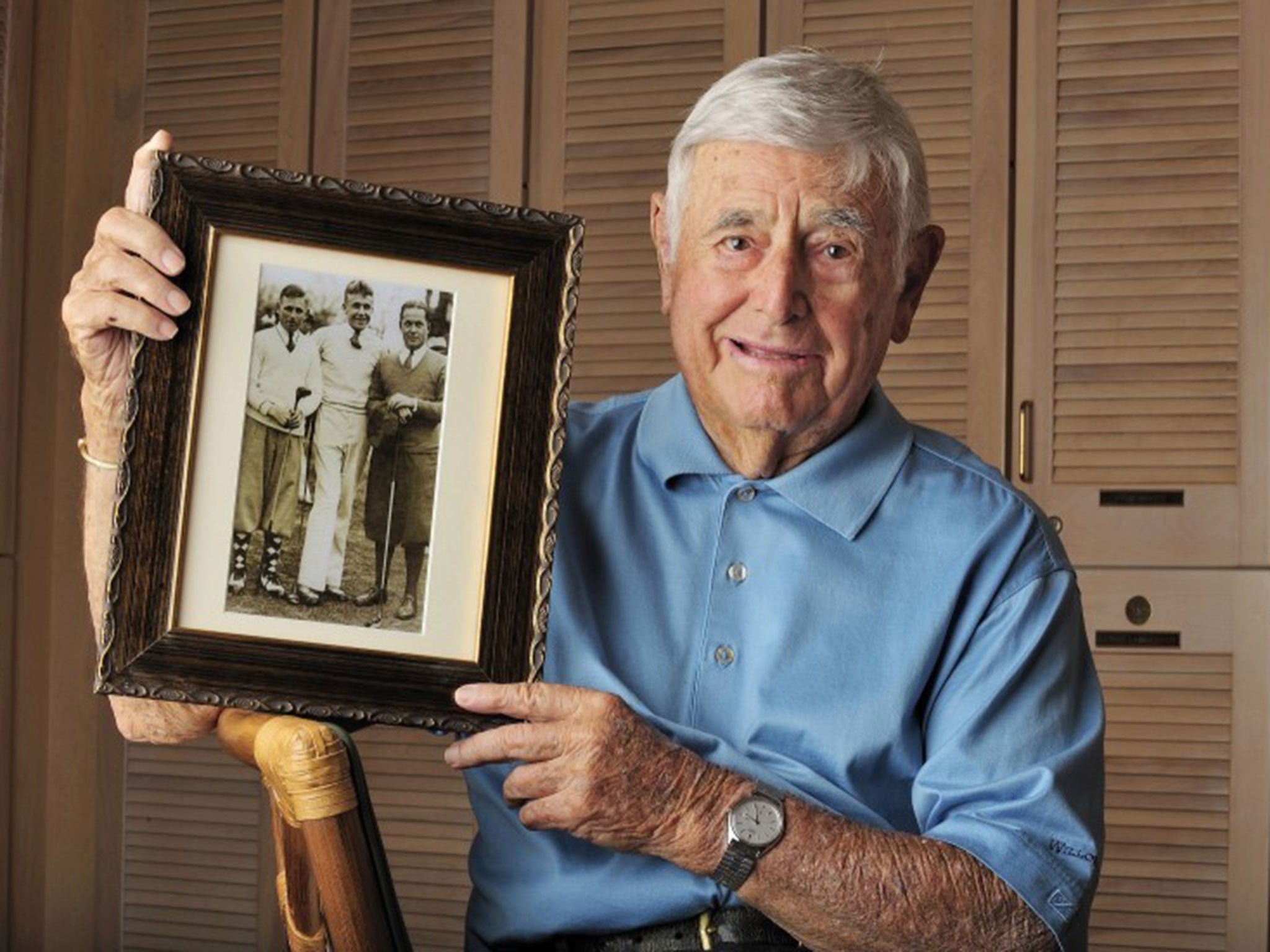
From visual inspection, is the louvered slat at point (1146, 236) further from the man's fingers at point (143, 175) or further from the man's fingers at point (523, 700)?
the man's fingers at point (143, 175)

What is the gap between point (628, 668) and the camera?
1380 millimetres

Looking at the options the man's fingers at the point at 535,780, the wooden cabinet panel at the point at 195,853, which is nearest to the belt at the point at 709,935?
the man's fingers at the point at 535,780

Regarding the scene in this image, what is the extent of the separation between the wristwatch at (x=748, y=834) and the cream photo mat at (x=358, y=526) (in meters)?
0.22

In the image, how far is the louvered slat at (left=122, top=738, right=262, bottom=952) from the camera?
3277 millimetres

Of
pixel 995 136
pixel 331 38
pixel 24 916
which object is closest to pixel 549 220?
pixel 995 136

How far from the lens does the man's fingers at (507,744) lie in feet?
3.64

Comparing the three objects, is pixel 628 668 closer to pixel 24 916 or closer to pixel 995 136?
pixel 995 136

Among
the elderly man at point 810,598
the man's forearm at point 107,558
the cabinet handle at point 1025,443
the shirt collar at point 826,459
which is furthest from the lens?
the cabinet handle at point 1025,443

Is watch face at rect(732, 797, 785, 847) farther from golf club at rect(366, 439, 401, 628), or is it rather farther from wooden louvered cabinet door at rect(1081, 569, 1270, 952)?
wooden louvered cabinet door at rect(1081, 569, 1270, 952)

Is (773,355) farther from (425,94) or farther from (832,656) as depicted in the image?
(425,94)

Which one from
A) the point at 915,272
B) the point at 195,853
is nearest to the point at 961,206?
the point at 915,272

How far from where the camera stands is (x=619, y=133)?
3.16 metres

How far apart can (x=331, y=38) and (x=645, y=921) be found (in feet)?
7.71

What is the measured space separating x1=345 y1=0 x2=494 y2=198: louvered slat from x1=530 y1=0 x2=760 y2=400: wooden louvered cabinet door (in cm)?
12
